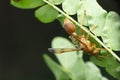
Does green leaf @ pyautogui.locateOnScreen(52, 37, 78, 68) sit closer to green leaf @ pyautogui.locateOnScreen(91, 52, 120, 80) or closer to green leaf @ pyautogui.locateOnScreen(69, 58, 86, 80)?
green leaf @ pyautogui.locateOnScreen(69, 58, 86, 80)

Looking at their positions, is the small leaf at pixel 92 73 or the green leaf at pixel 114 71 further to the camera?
the small leaf at pixel 92 73

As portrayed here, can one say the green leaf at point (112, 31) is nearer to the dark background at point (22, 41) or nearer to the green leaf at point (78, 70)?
the green leaf at point (78, 70)

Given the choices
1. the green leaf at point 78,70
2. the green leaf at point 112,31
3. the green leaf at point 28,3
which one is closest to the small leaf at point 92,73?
the green leaf at point 78,70

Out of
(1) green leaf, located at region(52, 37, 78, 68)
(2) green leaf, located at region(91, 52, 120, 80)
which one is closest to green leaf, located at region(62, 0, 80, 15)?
(2) green leaf, located at region(91, 52, 120, 80)

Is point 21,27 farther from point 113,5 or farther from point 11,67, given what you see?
point 113,5

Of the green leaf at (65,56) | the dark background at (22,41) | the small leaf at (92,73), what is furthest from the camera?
the dark background at (22,41)

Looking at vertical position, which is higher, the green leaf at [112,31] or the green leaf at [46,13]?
the green leaf at [46,13]

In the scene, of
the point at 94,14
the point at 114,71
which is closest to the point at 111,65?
the point at 114,71

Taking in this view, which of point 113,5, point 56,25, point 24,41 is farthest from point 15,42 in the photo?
point 113,5

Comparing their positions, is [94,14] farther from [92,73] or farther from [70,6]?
[92,73]
